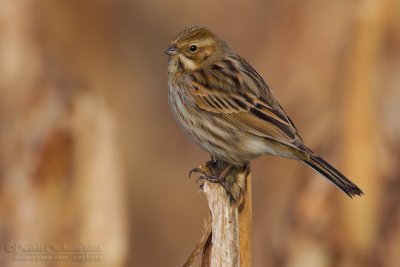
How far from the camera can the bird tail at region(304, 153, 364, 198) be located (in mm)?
5730

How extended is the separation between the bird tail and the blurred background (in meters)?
0.91

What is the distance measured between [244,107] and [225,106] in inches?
5.5

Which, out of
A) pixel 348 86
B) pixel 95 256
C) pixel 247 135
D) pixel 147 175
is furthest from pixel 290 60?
pixel 147 175

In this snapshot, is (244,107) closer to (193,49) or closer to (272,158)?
(193,49)

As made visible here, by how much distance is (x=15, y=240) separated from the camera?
20.7ft

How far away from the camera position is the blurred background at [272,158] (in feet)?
20.6

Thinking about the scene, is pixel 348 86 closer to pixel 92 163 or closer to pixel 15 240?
pixel 92 163

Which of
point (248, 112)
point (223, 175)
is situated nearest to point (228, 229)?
point (223, 175)

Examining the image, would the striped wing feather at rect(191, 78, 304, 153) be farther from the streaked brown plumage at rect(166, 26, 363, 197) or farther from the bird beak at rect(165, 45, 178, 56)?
the bird beak at rect(165, 45, 178, 56)

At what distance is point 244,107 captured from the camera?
6.29 meters

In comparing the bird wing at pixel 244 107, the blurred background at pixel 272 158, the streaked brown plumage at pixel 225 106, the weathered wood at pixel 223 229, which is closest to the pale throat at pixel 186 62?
the streaked brown plumage at pixel 225 106

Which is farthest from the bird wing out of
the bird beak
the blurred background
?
the blurred background

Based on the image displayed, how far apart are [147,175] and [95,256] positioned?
3.35 meters

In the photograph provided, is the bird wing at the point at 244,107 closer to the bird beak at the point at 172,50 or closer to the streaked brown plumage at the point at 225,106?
the streaked brown plumage at the point at 225,106
